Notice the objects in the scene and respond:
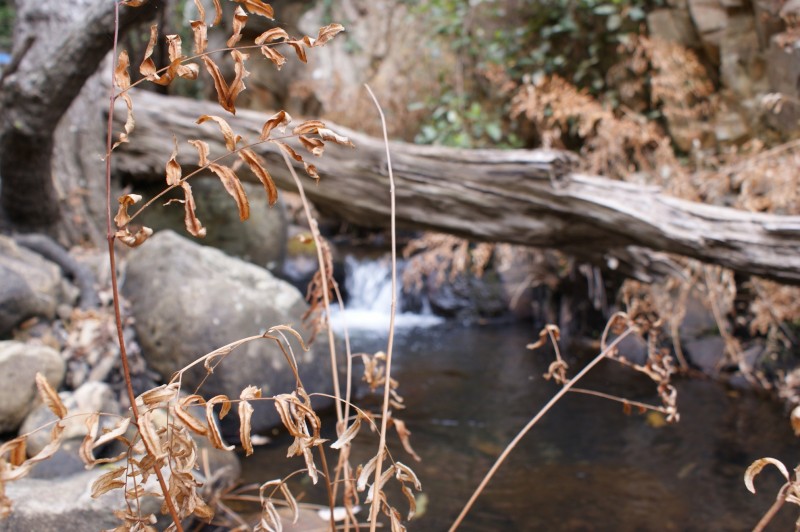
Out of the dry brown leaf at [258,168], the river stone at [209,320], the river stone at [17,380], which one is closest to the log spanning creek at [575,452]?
the river stone at [209,320]

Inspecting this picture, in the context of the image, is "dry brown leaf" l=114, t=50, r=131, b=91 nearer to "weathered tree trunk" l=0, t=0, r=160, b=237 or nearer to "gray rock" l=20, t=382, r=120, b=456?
"weathered tree trunk" l=0, t=0, r=160, b=237

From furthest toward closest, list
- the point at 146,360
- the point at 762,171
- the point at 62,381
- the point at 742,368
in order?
1. the point at 742,368
2. the point at 762,171
3. the point at 146,360
4. the point at 62,381

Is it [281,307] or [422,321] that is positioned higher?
[281,307]

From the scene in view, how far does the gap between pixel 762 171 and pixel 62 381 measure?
14.1 ft

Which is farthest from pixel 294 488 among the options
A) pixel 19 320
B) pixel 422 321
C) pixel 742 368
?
pixel 422 321

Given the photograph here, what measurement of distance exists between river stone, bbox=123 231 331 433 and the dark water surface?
358mm

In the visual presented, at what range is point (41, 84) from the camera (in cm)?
297

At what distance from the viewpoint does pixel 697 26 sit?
5547mm

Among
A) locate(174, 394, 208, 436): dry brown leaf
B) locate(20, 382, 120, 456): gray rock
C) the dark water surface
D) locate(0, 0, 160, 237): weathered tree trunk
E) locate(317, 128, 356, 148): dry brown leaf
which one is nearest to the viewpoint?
locate(174, 394, 208, 436): dry brown leaf

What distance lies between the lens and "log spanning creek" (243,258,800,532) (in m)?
2.62

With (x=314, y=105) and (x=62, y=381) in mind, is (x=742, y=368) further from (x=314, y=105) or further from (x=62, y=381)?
(x=314, y=105)

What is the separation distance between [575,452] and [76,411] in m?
2.42

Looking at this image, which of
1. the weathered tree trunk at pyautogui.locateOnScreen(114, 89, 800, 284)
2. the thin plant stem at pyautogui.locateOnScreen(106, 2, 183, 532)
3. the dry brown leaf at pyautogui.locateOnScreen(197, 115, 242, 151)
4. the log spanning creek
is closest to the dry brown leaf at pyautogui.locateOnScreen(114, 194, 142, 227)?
the thin plant stem at pyautogui.locateOnScreen(106, 2, 183, 532)

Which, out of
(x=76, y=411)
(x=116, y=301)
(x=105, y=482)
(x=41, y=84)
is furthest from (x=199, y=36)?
(x=41, y=84)
